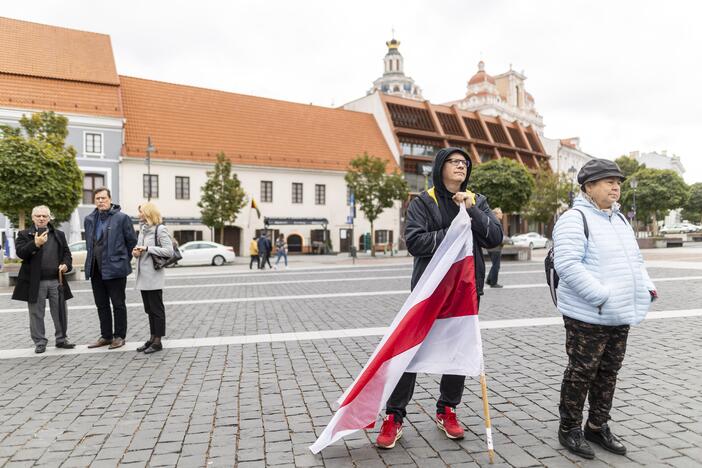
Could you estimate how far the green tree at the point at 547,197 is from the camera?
52.8 meters

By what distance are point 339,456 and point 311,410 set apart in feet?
2.77

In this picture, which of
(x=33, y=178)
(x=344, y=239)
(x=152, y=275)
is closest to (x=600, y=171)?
(x=152, y=275)

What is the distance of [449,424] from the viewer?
3.55 meters

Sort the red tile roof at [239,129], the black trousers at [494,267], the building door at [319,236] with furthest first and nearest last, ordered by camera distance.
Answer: the building door at [319,236]
the red tile roof at [239,129]
the black trousers at [494,267]

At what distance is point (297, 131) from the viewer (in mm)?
45656

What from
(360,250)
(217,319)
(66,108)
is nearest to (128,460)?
(217,319)

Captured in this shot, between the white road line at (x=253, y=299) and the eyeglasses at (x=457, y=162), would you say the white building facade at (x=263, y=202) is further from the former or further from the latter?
the eyeglasses at (x=457, y=162)

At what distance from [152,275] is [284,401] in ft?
9.38

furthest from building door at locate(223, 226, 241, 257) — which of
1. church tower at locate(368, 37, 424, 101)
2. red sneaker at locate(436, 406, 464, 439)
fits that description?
church tower at locate(368, 37, 424, 101)

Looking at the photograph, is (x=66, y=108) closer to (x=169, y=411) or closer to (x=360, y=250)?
(x=360, y=250)

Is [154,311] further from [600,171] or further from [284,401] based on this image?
[600,171]

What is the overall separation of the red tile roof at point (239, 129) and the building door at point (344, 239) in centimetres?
571

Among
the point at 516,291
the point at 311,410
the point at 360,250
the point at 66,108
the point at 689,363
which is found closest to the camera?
the point at 311,410

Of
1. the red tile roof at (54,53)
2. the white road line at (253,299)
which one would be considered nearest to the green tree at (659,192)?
the white road line at (253,299)
